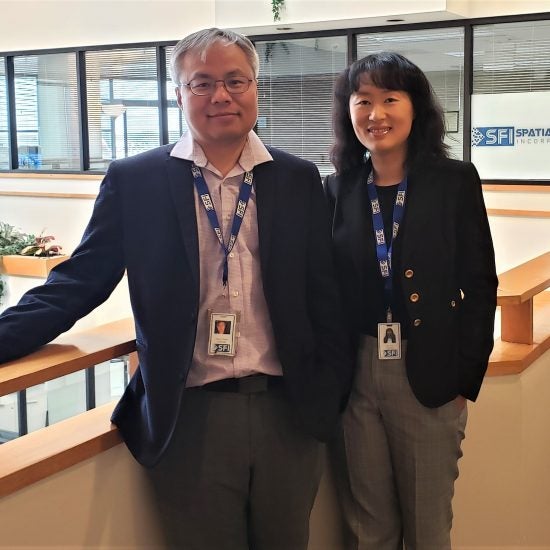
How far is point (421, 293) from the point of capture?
207 cm

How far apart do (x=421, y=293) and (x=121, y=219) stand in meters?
0.74

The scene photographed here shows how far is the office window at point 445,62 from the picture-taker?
27.0ft

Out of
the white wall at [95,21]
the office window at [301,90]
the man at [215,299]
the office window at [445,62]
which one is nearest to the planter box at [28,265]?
the white wall at [95,21]

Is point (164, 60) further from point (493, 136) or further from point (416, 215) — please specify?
point (416, 215)

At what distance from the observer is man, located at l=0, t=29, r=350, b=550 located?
6.02 feet

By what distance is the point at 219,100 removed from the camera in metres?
1.81

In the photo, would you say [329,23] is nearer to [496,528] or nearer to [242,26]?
[242,26]

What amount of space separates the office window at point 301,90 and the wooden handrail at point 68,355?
7079mm

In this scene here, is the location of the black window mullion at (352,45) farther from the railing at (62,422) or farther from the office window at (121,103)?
the railing at (62,422)

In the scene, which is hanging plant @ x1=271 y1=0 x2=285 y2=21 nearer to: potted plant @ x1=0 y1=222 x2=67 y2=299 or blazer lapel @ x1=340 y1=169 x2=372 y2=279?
potted plant @ x1=0 y1=222 x2=67 y2=299

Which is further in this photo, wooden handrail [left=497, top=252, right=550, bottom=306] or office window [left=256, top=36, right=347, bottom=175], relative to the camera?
office window [left=256, top=36, right=347, bottom=175]

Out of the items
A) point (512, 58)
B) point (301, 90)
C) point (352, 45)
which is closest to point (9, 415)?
point (301, 90)

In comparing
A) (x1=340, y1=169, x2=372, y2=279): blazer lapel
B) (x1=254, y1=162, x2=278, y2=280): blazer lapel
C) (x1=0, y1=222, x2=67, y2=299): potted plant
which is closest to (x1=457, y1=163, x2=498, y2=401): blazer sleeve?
(x1=340, y1=169, x2=372, y2=279): blazer lapel

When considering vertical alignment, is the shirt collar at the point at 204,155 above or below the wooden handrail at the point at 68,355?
above
